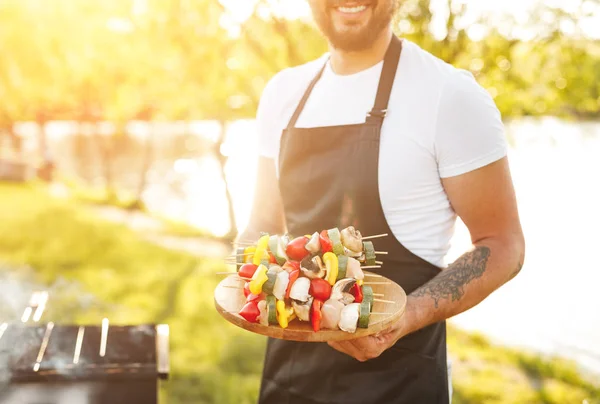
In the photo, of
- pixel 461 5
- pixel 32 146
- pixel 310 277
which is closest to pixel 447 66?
pixel 310 277

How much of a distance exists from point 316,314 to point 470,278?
1.88 feet

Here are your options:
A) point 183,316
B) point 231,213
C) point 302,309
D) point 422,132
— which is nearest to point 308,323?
point 302,309

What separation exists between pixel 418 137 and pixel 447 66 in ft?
0.85

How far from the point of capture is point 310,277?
1.87 meters

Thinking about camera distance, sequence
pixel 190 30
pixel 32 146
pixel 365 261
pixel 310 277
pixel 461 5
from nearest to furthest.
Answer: pixel 310 277 → pixel 365 261 → pixel 461 5 → pixel 190 30 → pixel 32 146

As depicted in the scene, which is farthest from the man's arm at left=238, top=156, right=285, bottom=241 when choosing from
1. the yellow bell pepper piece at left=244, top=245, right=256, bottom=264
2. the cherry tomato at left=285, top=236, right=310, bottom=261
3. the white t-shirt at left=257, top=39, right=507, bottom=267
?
the cherry tomato at left=285, top=236, right=310, bottom=261

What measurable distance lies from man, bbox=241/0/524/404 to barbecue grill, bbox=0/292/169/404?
61 cm

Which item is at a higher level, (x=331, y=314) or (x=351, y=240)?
(x=351, y=240)

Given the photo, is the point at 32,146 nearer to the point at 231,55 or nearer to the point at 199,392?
the point at 231,55

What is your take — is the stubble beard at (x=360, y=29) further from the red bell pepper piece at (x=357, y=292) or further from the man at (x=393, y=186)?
the red bell pepper piece at (x=357, y=292)

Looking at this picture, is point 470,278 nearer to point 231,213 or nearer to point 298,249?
point 298,249

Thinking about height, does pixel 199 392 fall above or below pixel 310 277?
below

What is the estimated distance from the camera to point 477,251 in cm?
203

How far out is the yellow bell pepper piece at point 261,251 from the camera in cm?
198
